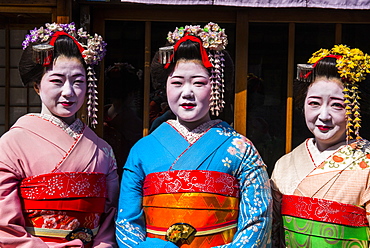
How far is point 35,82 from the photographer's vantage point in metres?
3.63

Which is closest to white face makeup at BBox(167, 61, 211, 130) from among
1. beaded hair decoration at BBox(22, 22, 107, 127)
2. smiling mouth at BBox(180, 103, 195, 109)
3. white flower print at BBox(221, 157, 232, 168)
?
smiling mouth at BBox(180, 103, 195, 109)

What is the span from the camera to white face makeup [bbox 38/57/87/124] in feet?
11.5

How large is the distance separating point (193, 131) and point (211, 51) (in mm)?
499

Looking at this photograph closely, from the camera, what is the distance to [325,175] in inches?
139

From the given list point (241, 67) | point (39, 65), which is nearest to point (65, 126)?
point (39, 65)

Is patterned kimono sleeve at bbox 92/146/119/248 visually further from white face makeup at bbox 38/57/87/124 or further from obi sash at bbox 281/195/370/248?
obi sash at bbox 281/195/370/248

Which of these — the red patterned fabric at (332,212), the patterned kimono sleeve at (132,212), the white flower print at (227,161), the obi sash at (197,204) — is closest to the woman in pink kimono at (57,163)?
the patterned kimono sleeve at (132,212)

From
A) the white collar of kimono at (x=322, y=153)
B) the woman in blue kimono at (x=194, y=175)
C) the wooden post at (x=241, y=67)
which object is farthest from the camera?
the wooden post at (x=241, y=67)

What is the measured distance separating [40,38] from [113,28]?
4.12 ft

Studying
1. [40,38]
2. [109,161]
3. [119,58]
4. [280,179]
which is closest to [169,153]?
[109,161]

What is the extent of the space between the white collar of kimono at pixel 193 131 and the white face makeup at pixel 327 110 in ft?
1.96

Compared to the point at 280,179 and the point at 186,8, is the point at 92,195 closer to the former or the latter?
the point at 280,179

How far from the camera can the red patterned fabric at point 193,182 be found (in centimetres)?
337

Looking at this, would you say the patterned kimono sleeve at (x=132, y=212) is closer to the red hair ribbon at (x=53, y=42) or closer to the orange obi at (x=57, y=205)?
the orange obi at (x=57, y=205)
